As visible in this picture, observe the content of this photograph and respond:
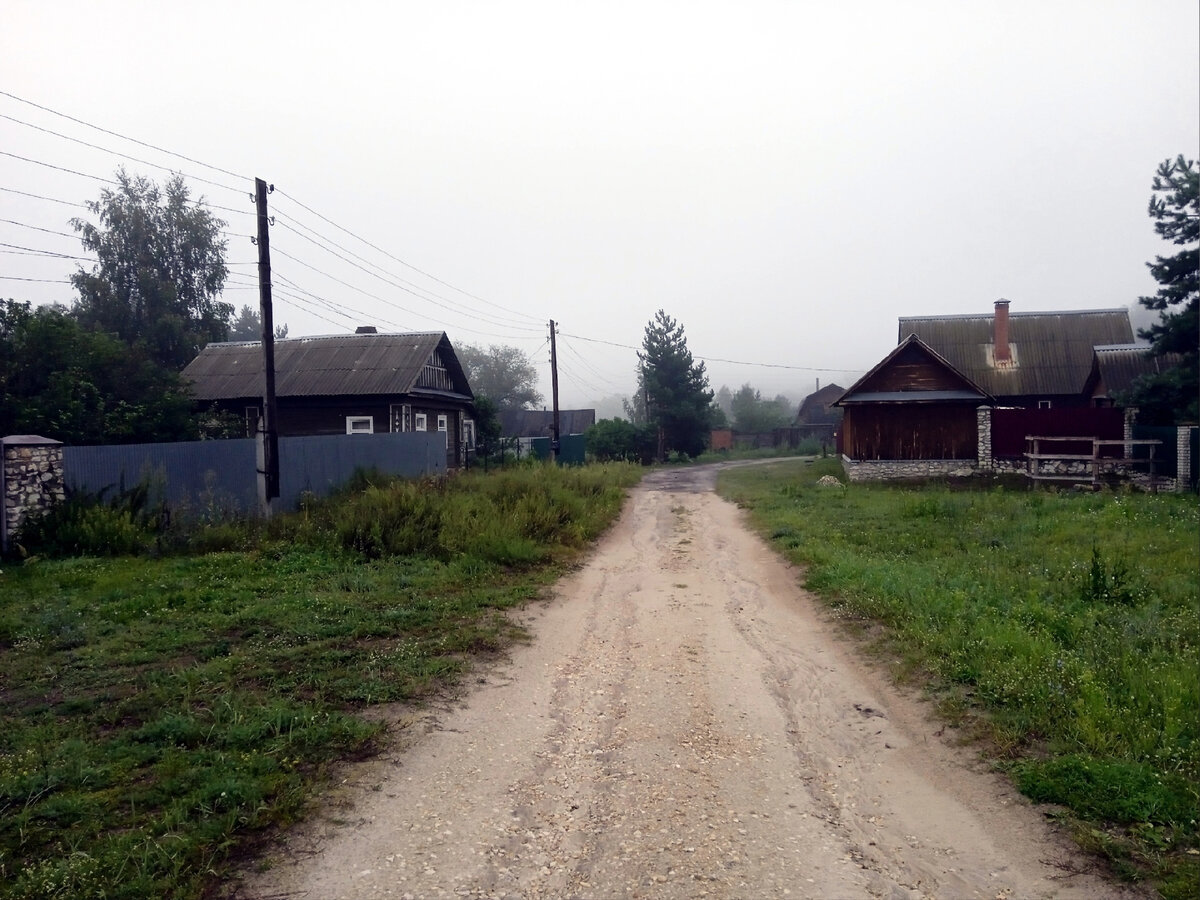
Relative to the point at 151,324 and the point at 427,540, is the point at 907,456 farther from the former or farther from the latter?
the point at 151,324

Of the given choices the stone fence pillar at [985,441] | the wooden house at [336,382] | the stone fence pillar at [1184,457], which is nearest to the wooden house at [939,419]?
the stone fence pillar at [985,441]

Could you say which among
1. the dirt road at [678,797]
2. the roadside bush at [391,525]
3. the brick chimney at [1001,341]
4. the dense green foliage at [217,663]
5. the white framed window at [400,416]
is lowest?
the dirt road at [678,797]

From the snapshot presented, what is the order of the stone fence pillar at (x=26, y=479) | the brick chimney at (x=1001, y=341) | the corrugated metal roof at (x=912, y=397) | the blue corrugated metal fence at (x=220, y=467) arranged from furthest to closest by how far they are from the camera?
the brick chimney at (x=1001, y=341) → the corrugated metal roof at (x=912, y=397) → the blue corrugated metal fence at (x=220, y=467) → the stone fence pillar at (x=26, y=479)

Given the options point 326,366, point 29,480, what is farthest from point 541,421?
point 29,480

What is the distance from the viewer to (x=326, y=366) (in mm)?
26281

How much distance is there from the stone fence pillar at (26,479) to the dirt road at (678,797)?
8.14 m

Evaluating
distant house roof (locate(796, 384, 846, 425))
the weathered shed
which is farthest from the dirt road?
distant house roof (locate(796, 384, 846, 425))

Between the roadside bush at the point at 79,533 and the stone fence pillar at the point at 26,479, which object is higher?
the stone fence pillar at the point at 26,479

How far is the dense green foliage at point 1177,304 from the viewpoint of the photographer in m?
18.7

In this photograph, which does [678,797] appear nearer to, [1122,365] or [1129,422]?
[1129,422]

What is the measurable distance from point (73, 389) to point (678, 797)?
19459 mm

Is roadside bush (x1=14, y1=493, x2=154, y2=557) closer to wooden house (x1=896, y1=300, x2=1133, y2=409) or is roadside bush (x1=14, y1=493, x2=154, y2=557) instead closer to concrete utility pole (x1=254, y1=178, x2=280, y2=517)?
concrete utility pole (x1=254, y1=178, x2=280, y2=517)

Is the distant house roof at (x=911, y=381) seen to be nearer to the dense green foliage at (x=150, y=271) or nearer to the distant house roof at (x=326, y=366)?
the distant house roof at (x=326, y=366)

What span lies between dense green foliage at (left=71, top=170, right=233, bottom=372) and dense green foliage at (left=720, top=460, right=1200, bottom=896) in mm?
29626
